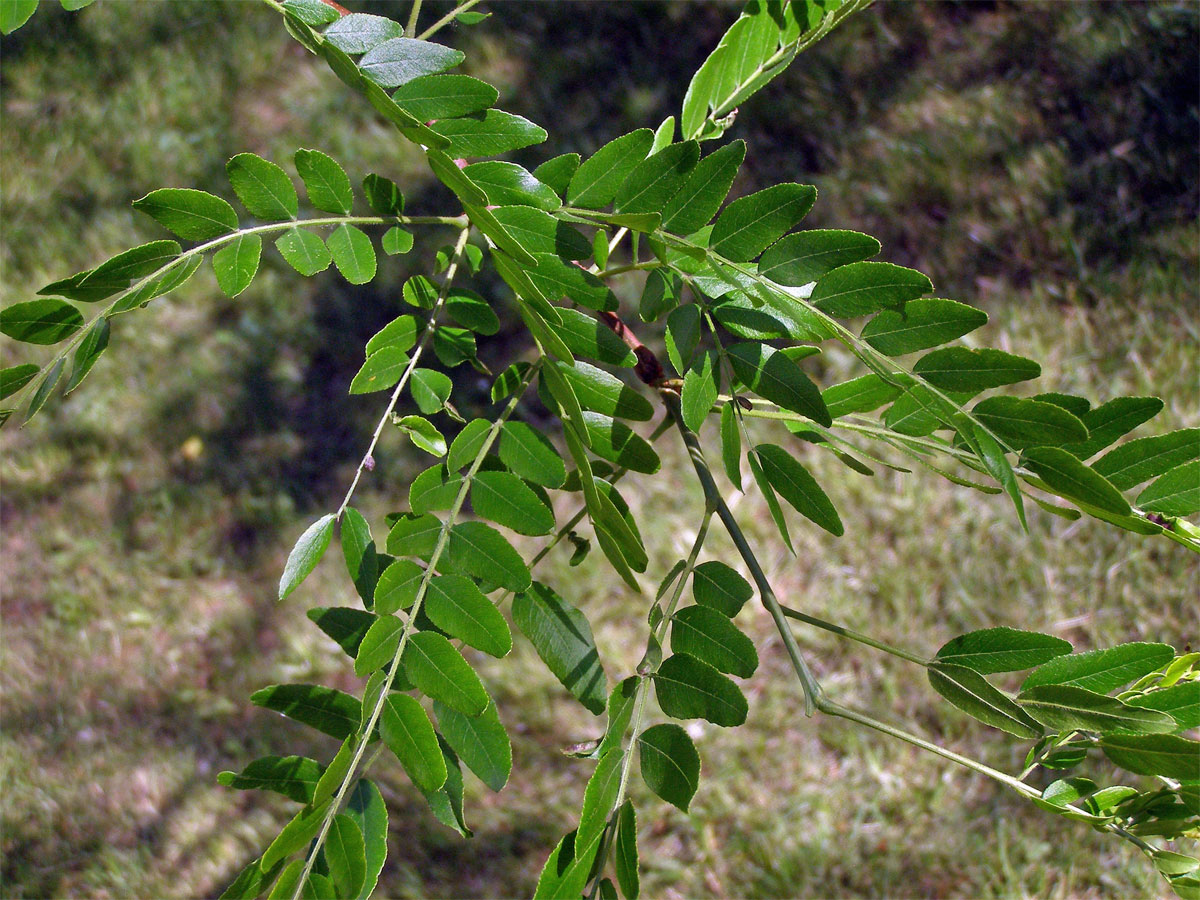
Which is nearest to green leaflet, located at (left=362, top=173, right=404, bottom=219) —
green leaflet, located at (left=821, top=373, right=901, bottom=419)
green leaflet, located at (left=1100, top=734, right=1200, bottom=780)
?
green leaflet, located at (left=821, top=373, right=901, bottom=419)

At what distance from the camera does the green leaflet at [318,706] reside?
3.20 feet

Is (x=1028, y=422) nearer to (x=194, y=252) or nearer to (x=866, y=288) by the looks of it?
(x=866, y=288)

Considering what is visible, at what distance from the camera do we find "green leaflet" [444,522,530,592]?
0.92 m

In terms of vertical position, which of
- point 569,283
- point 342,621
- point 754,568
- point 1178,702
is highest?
point 569,283

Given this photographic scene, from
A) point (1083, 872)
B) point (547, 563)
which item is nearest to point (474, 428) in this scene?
point (547, 563)

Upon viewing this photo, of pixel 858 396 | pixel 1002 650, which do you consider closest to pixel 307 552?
pixel 858 396

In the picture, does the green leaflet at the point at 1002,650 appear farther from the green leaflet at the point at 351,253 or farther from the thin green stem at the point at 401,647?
the green leaflet at the point at 351,253

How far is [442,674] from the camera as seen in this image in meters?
0.85

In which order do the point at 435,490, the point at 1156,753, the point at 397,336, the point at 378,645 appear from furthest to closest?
the point at 397,336
the point at 435,490
the point at 378,645
the point at 1156,753

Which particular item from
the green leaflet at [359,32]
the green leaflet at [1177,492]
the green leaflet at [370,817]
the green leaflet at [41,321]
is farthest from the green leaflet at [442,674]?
the green leaflet at [1177,492]

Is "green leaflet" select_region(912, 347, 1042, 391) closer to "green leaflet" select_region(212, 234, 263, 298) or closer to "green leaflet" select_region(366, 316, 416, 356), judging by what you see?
"green leaflet" select_region(366, 316, 416, 356)

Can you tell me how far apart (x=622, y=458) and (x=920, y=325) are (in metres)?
0.33

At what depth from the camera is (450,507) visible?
3.21 feet

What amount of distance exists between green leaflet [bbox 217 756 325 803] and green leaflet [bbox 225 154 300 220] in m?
0.61
